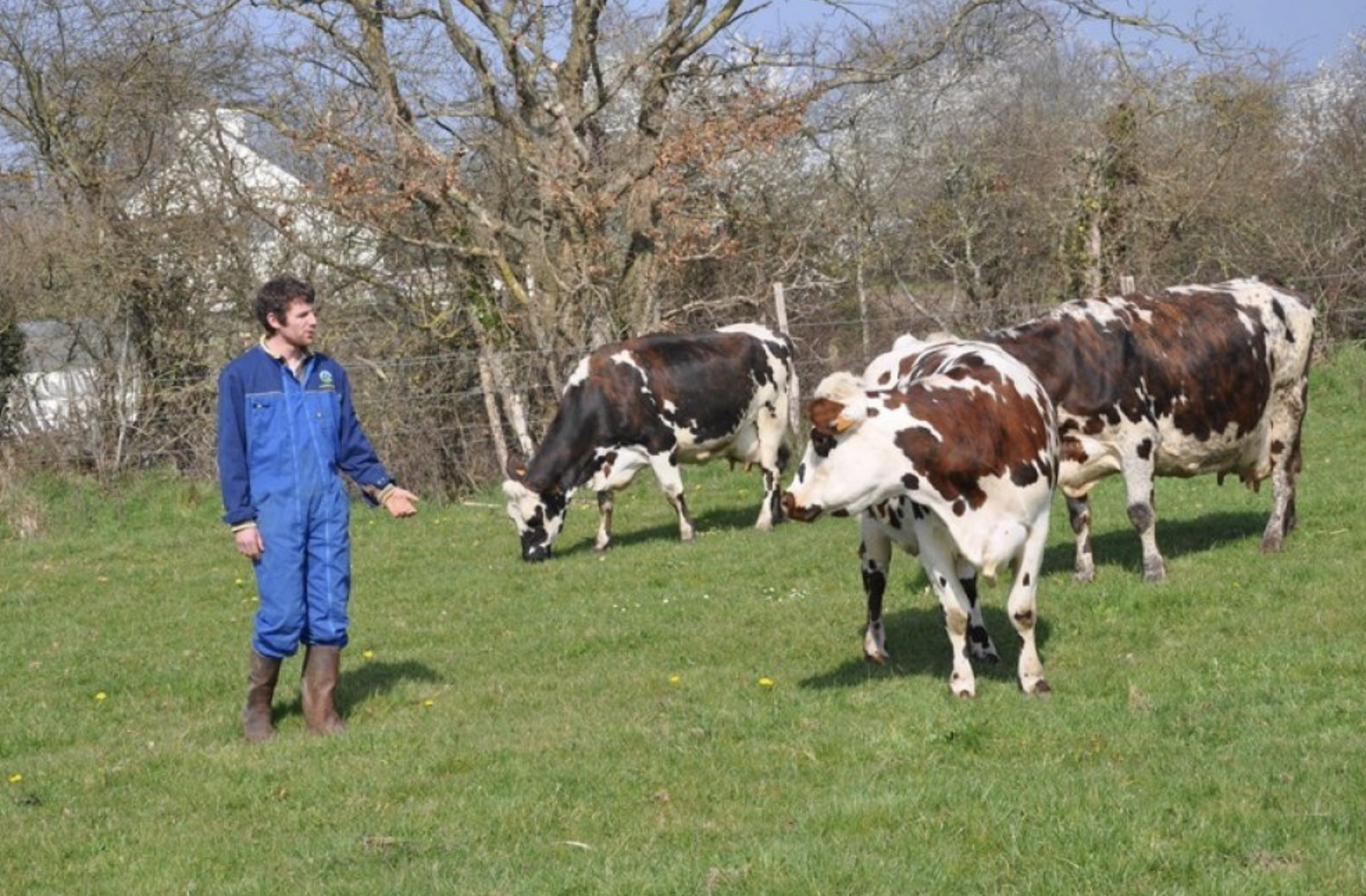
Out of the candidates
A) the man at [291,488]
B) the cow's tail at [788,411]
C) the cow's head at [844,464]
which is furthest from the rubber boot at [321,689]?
the cow's tail at [788,411]

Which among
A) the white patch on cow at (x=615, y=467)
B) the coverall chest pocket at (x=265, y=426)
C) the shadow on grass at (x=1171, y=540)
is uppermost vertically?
the coverall chest pocket at (x=265, y=426)

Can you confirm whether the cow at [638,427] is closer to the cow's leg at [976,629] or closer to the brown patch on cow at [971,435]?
the cow's leg at [976,629]

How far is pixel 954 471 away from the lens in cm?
894

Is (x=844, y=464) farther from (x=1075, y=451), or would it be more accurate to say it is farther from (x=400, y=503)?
(x=1075, y=451)

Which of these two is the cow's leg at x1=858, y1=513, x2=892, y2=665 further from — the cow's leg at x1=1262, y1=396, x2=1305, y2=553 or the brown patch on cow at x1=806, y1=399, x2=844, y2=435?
the cow's leg at x1=1262, y1=396, x2=1305, y2=553

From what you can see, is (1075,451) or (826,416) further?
(1075,451)

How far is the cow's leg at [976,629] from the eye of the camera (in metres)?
9.74

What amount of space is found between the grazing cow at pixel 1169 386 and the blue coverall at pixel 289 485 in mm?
4830

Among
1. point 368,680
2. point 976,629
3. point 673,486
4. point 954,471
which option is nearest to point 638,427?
point 673,486

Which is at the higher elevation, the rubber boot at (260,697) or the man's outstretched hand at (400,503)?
the man's outstretched hand at (400,503)

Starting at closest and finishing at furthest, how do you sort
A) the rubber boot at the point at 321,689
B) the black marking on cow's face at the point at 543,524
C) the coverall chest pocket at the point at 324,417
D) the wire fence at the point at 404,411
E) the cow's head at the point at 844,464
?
the cow's head at the point at 844,464, the coverall chest pocket at the point at 324,417, the rubber boot at the point at 321,689, the black marking on cow's face at the point at 543,524, the wire fence at the point at 404,411

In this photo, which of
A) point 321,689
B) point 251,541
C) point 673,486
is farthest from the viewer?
point 673,486

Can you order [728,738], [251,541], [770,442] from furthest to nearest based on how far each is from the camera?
[770,442] → [251,541] → [728,738]

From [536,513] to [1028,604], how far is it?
28.0 feet
